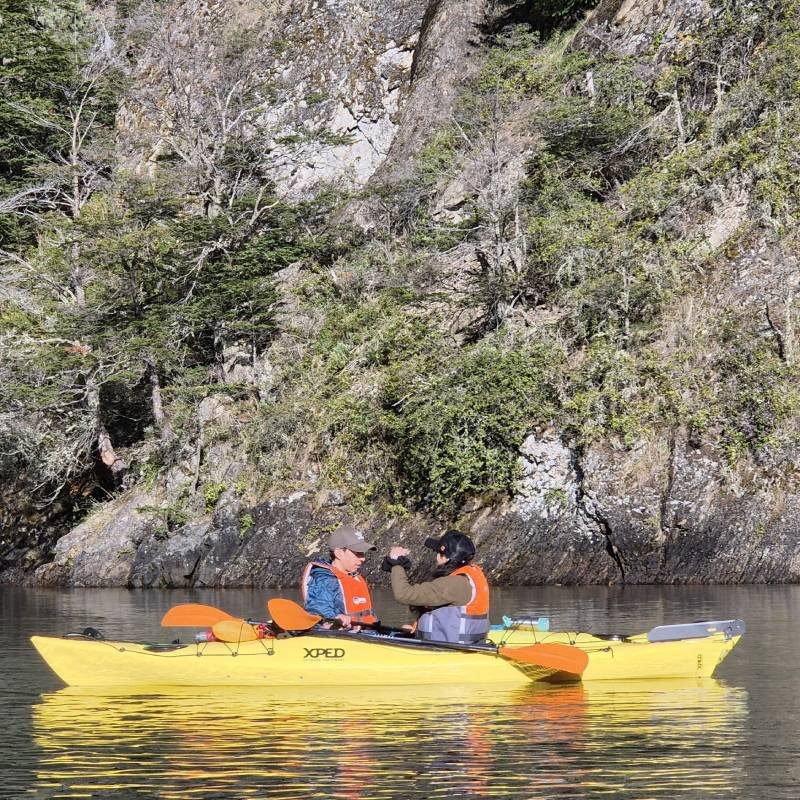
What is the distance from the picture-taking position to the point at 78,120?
33.8 m

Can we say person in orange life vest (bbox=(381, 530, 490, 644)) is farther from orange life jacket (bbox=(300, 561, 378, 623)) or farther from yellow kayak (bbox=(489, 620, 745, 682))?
yellow kayak (bbox=(489, 620, 745, 682))

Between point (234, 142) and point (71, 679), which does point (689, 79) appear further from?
point (71, 679)

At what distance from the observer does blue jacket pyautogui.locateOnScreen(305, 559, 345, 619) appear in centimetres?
1080

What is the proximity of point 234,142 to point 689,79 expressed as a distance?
11.7m

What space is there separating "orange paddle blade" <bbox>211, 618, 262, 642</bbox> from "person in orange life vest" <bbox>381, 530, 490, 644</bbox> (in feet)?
5.29

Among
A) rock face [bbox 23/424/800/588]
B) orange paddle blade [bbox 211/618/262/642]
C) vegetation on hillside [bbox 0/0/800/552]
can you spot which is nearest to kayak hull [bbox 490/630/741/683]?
orange paddle blade [bbox 211/618/262/642]

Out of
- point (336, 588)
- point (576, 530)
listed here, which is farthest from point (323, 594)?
point (576, 530)

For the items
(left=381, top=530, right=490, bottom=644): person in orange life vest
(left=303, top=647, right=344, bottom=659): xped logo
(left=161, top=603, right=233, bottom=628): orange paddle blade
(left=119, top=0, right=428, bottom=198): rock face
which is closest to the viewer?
(left=381, top=530, right=490, bottom=644): person in orange life vest

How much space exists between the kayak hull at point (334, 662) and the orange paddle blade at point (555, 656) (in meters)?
0.23

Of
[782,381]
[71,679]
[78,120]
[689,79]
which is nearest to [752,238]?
[782,381]

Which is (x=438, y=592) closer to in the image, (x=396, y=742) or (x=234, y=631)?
(x=234, y=631)

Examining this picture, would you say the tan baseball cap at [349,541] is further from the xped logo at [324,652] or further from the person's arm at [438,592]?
the xped logo at [324,652]

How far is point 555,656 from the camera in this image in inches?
402

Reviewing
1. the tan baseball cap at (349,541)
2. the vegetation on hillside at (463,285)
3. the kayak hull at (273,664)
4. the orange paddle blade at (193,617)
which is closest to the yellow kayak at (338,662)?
the kayak hull at (273,664)
